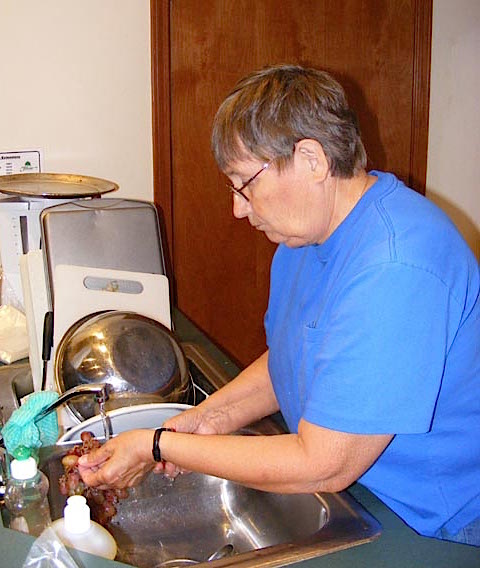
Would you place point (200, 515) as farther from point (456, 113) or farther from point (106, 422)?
point (456, 113)

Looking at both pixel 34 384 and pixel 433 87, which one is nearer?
pixel 34 384

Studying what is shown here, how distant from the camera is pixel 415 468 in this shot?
993 mm

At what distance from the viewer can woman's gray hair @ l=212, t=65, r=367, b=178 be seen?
937 mm

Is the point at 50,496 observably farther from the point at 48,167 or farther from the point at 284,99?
the point at 48,167

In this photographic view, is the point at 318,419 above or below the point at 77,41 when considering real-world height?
below

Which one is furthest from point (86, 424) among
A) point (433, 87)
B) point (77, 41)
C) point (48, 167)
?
point (433, 87)

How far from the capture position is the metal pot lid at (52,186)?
1654 mm

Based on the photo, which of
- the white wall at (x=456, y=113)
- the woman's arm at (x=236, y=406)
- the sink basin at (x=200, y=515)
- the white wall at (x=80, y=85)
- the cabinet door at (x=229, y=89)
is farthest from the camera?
the white wall at (x=456, y=113)

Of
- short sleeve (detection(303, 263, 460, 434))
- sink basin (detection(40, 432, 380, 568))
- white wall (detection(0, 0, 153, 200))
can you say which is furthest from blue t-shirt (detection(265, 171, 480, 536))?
white wall (detection(0, 0, 153, 200))

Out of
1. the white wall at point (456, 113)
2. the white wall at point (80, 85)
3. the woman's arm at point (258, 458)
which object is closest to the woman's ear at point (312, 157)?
the woman's arm at point (258, 458)

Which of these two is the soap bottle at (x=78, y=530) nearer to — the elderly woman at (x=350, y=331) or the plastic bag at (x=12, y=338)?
the elderly woman at (x=350, y=331)

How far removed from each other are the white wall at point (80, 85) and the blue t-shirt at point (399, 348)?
1.18 meters

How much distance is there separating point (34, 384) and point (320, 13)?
1589 millimetres

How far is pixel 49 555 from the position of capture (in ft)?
2.68
